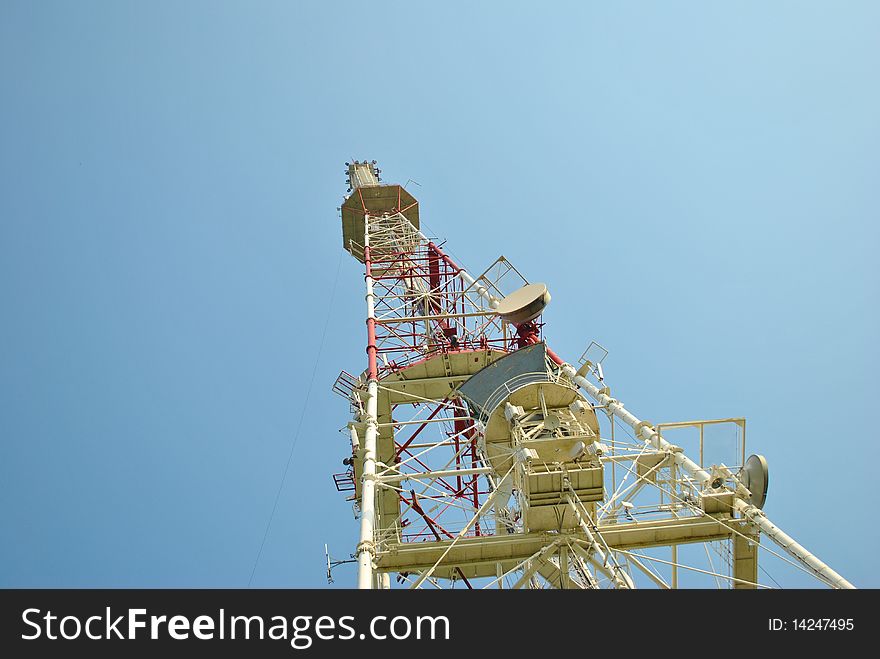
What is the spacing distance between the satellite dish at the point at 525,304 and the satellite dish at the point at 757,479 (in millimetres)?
10876

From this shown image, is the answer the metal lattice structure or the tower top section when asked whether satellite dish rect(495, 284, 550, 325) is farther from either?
the tower top section

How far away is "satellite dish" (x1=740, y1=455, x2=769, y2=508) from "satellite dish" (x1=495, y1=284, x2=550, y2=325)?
10876mm

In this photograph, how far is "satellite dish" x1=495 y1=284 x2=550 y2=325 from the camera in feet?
101

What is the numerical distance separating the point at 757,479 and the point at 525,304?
1182cm

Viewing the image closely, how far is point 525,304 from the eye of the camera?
3084cm

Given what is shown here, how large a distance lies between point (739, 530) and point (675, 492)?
6.86 ft

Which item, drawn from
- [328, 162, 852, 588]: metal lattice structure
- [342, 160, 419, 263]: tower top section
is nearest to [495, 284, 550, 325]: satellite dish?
[328, 162, 852, 588]: metal lattice structure

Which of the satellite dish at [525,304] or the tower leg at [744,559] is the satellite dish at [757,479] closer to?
the tower leg at [744,559]

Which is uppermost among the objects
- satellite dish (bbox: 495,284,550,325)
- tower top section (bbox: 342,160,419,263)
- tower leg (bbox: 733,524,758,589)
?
tower top section (bbox: 342,160,419,263)

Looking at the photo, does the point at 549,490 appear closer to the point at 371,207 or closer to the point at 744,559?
the point at 744,559
